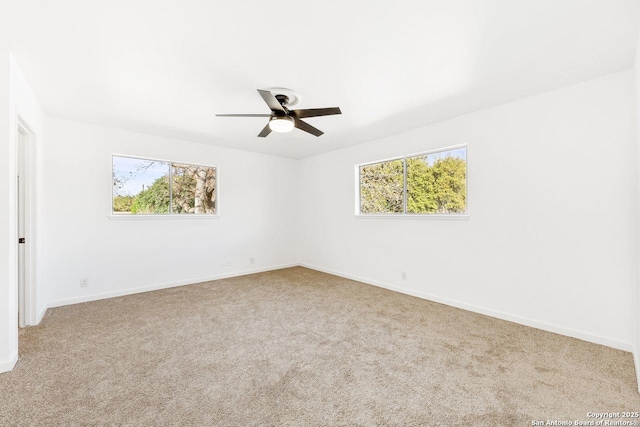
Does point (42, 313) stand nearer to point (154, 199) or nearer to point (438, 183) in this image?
point (154, 199)

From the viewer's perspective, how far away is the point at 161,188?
14.7ft

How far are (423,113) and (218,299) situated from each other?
3.60 metres

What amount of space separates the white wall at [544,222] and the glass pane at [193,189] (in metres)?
3.30

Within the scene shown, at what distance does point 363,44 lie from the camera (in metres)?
2.03

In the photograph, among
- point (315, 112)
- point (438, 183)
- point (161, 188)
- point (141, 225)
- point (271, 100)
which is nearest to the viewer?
point (271, 100)

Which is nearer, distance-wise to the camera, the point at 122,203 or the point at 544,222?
the point at 544,222

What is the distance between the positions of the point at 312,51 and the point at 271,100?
1.72ft

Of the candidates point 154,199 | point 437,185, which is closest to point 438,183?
point 437,185

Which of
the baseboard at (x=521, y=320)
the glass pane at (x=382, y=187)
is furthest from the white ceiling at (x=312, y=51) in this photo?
the baseboard at (x=521, y=320)

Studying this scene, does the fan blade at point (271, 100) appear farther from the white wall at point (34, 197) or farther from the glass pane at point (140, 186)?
the glass pane at point (140, 186)

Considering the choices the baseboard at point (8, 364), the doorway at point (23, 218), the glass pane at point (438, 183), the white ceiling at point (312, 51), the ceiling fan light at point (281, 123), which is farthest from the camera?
the glass pane at point (438, 183)

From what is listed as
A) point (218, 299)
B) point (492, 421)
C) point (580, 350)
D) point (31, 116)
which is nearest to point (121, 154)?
point (31, 116)

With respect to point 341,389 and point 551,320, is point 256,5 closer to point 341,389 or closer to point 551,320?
point 341,389

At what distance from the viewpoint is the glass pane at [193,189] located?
4.62 metres
